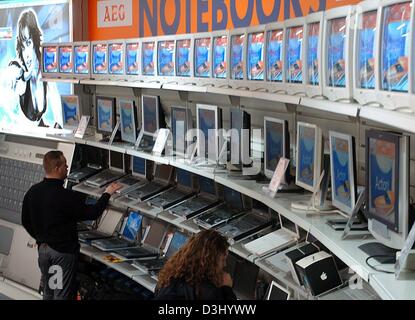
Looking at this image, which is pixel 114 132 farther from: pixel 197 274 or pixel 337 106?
pixel 337 106

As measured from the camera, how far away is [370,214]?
9.27 feet

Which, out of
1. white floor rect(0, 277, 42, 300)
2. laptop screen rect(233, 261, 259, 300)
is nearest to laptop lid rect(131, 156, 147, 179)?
white floor rect(0, 277, 42, 300)

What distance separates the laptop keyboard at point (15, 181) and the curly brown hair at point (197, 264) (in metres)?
4.20

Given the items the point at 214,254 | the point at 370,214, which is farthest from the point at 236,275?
the point at 370,214

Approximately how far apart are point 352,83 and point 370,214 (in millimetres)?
515

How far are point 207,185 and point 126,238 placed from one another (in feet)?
4.07

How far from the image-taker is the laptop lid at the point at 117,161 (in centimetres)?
671

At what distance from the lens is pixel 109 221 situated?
663cm

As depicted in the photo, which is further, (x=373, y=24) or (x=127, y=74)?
(x=127, y=74)

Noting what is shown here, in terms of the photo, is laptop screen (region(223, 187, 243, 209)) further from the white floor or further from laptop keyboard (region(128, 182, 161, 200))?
the white floor

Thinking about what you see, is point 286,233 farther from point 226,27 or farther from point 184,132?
point 226,27

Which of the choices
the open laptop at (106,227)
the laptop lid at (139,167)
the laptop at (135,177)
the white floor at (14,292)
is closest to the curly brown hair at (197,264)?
the laptop at (135,177)

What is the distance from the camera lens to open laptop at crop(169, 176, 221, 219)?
17.0 ft

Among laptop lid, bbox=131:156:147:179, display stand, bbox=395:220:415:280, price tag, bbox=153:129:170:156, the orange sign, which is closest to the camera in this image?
display stand, bbox=395:220:415:280
